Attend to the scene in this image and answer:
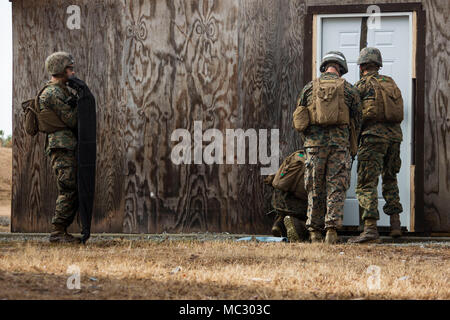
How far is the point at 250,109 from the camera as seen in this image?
9000mm

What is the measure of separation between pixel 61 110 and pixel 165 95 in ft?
6.34

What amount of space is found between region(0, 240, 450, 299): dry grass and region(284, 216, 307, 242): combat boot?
40 cm

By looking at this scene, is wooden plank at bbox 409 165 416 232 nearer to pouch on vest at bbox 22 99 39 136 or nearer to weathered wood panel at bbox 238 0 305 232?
weathered wood panel at bbox 238 0 305 232

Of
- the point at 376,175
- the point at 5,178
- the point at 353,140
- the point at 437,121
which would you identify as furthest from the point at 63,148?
the point at 5,178

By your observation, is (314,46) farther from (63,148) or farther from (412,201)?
(63,148)

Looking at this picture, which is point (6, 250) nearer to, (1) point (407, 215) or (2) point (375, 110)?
(2) point (375, 110)

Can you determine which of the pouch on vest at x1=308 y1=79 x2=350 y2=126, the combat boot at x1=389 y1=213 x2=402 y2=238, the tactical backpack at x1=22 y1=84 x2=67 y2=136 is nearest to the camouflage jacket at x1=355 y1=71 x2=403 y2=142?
the pouch on vest at x1=308 y1=79 x2=350 y2=126

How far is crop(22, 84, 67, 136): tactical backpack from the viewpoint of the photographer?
7641 millimetres

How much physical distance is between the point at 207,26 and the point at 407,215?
3726 millimetres

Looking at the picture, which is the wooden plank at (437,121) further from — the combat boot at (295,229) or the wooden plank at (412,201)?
the combat boot at (295,229)

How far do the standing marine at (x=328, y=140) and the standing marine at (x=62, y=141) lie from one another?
265 cm

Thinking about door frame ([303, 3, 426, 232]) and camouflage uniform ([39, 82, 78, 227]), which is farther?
door frame ([303, 3, 426, 232])

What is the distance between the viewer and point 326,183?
25.5 ft
